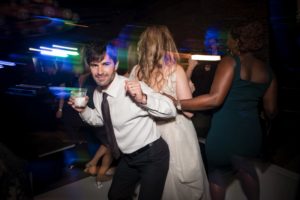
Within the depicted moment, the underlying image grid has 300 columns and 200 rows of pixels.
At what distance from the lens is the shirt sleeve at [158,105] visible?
4.24ft

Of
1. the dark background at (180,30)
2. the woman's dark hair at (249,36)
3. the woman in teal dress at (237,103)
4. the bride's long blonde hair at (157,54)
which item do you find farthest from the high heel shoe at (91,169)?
the woman's dark hair at (249,36)

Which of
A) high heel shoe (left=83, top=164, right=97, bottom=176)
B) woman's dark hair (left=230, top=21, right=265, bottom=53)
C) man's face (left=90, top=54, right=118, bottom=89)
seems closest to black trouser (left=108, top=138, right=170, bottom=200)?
man's face (left=90, top=54, right=118, bottom=89)

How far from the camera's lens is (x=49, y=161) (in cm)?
286

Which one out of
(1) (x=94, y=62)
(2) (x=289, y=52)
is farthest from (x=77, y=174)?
(2) (x=289, y=52)

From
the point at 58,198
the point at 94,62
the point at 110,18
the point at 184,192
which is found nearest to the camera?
the point at 94,62

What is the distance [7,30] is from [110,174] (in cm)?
196

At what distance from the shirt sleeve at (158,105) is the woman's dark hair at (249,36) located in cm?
59

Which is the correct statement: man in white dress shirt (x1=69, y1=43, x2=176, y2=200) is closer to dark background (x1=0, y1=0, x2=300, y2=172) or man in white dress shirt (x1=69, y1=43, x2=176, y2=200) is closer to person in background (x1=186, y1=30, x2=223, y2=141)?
person in background (x1=186, y1=30, x2=223, y2=141)

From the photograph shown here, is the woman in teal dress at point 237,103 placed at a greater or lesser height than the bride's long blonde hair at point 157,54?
lesser

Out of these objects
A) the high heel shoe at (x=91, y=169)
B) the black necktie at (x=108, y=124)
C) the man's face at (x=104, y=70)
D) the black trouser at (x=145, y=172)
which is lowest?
the high heel shoe at (x=91, y=169)

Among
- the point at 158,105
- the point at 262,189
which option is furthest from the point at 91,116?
the point at 262,189

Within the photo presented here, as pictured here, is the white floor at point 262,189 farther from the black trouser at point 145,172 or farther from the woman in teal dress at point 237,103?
the black trouser at point 145,172

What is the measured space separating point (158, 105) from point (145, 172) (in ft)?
1.48

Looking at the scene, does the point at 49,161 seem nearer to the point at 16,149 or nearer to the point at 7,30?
the point at 16,149
